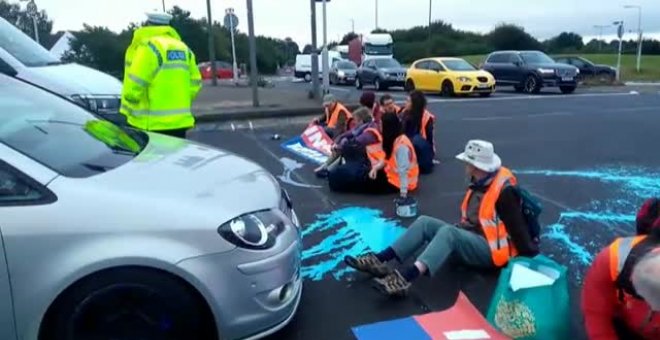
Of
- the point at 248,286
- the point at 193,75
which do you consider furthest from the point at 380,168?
the point at 248,286

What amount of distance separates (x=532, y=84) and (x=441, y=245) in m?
18.4

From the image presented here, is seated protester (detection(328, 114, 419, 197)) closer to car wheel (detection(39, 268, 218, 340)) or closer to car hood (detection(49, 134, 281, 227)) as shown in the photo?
car hood (detection(49, 134, 281, 227))

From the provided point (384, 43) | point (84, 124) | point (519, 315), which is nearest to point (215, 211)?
point (84, 124)

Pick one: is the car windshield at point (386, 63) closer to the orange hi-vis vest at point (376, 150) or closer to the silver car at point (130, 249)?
the orange hi-vis vest at point (376, 150)

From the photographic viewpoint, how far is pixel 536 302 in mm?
2816

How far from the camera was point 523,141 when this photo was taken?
9.78m

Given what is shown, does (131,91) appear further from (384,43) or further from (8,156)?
(384,43)

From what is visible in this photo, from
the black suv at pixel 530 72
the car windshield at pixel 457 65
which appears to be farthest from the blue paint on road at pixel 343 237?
the black suv at pixel 530 72

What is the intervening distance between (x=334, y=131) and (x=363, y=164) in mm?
2490

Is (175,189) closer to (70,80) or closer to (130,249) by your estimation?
(130,249)

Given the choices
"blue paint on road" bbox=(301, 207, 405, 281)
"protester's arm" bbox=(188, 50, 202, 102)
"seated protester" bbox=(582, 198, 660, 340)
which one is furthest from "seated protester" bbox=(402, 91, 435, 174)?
"seated protester" bbox=(582, 198, 660, 340)

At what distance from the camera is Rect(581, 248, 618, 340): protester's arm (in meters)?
2.24

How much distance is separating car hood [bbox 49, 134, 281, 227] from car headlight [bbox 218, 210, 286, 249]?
36 mm

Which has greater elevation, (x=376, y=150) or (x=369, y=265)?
(x=376, y=150)
